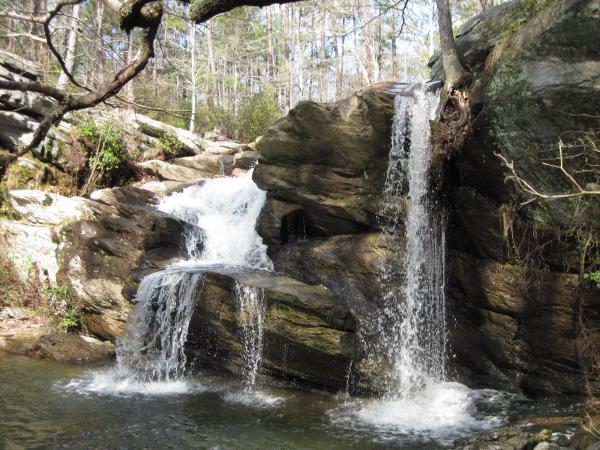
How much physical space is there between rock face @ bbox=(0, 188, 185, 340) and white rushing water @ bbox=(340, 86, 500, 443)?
448cm

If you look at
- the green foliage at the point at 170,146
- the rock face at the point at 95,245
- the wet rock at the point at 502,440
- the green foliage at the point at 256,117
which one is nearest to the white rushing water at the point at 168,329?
the rock face at the point at 95,245

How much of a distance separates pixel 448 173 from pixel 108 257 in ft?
21.4

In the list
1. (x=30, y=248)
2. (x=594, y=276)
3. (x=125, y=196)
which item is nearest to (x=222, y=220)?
(x=125, y=196)

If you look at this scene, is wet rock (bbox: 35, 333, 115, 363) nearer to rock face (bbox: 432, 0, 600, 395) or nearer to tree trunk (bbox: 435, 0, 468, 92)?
rock face (bbox: 432, 0, 600, 395)

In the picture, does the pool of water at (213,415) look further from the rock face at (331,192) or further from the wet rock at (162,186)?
the wet rock at (162,186)

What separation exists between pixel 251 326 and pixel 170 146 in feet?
32.8

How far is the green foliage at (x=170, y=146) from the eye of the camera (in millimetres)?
15992

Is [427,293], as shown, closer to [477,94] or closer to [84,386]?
[477,94]

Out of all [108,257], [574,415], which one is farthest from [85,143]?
[574,415]

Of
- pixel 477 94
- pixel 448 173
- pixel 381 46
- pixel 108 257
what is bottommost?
pixel 108 257

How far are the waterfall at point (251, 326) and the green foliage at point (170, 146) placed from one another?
9254mm

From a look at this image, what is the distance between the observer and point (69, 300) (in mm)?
10328

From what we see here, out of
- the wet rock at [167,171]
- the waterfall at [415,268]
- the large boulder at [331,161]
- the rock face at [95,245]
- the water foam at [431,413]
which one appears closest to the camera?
the water foam at [431,413]

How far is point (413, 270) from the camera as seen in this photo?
817cm
